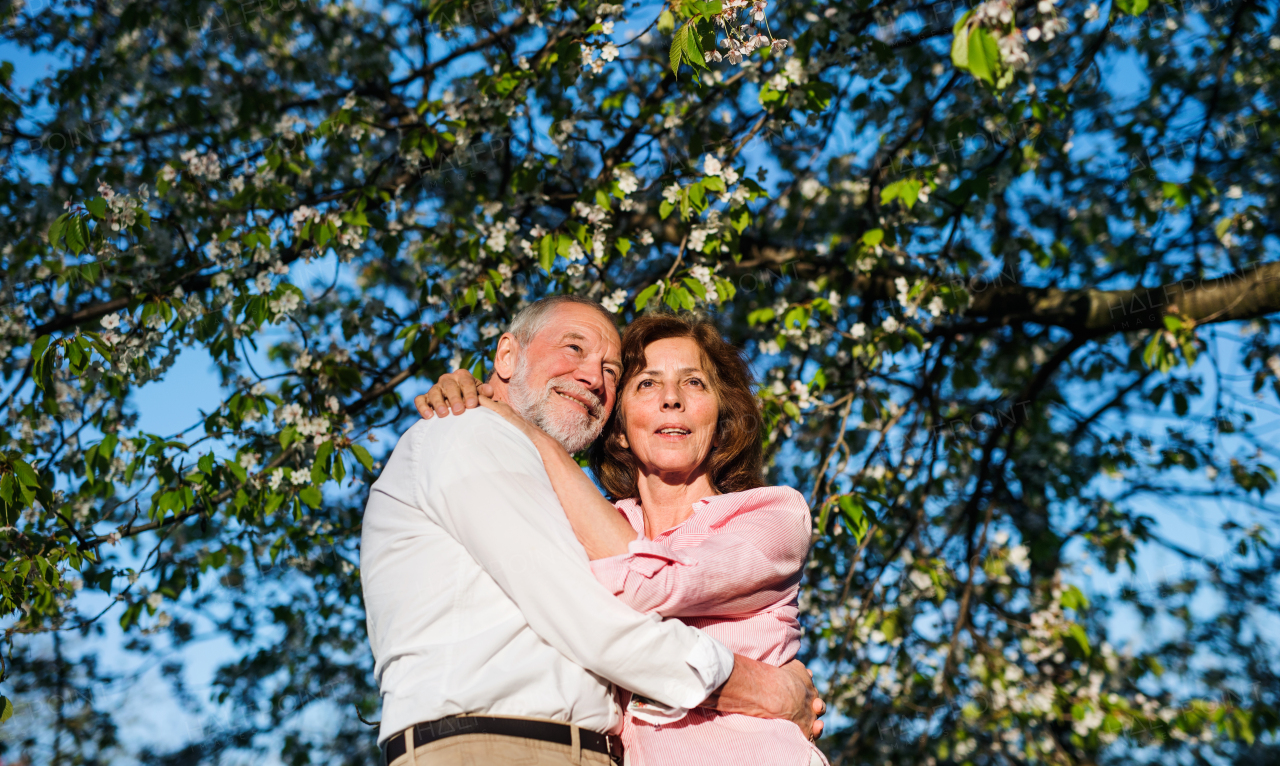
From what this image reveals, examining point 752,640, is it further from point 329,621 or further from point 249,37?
point 249,37

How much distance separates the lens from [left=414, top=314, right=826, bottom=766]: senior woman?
82.4 inches

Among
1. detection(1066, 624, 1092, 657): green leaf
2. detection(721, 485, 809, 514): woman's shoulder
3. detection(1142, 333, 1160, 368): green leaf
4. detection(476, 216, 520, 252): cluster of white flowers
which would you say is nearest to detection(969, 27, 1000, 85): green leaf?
detection(721, 485, 809, 514): woman's shoulder

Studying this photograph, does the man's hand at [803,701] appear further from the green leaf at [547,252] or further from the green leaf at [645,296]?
the green leaf at [547,252]

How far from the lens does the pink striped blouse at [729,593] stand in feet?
6.70

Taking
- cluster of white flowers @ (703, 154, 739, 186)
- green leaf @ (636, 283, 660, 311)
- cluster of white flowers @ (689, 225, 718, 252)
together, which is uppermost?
cluster of white flowers @ (703, 154, 739, 186)

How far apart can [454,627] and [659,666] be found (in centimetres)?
48

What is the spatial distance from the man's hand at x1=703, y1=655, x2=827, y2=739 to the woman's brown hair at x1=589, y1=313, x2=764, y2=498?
82 cm

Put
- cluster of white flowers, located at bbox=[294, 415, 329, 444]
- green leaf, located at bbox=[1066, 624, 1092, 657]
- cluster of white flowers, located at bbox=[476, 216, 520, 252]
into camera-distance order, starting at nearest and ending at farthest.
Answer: cluster of white flowers, located at bbox=[294, 415, 329, 444] < cluster of white flowers, located at bbox=[476, 216, 520, 252] < green leaf, located at bbox=[1066, 624, 1092, 657]

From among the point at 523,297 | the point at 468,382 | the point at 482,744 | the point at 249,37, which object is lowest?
the point at 482,744

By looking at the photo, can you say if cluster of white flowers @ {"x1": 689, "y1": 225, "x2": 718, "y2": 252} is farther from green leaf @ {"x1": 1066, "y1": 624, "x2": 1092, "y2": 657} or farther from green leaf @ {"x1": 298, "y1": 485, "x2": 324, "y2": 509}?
green leaf @ {"x1": 1066, "y1": 624, "x2": 1092, "y2": 657}

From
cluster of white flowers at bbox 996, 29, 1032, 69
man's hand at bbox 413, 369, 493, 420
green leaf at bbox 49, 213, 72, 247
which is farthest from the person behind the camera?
green leaf at bbox 49, 213, 72, 247

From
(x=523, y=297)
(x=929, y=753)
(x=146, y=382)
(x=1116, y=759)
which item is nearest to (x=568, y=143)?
(x=523, y=297)

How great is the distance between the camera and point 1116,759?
32.2 ft

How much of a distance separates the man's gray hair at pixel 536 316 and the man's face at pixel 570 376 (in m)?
0.02
